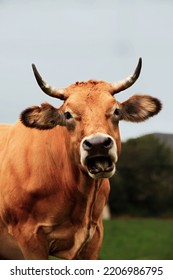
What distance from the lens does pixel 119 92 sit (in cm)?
863

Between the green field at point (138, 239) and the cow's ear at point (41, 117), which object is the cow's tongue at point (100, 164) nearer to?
the cow's ear at point (41, 117)

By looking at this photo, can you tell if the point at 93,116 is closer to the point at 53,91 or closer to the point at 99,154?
the point at 99,154

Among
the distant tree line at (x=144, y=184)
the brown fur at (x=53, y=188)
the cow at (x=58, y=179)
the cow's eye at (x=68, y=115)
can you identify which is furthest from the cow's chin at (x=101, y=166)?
the distant tree line at (x=144, y=184)

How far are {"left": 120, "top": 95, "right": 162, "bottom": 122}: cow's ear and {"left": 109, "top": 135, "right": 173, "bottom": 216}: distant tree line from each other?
57.9 ft

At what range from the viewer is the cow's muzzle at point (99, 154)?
7676mm

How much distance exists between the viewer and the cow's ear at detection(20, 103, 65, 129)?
858cm

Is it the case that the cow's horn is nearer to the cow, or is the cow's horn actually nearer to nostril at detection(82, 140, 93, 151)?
the cow

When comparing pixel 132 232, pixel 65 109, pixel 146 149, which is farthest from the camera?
pixel 146 149

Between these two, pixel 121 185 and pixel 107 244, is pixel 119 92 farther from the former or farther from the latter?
pixel 121 185

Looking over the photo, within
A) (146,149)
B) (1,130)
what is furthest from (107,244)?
(1,130)

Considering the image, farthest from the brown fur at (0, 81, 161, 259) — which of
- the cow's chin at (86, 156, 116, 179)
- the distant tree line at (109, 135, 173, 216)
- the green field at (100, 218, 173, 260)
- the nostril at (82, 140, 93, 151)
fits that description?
the distant tree line at (109, 135, 173, 216)

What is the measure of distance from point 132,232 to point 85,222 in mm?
16817

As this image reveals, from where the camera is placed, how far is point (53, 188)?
28.3 feet

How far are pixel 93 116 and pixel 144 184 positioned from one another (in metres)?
22.7
